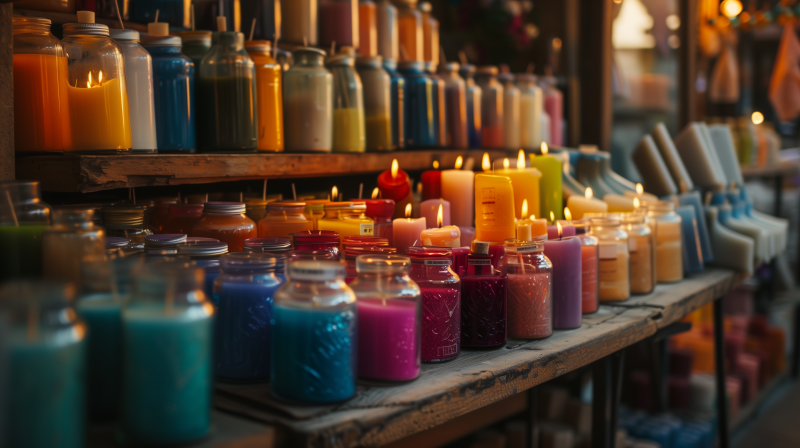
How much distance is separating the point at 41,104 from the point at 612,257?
118 cm

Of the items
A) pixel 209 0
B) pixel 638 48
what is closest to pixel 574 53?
pixel 638 48

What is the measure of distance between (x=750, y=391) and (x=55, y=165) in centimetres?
315

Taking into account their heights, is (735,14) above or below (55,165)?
above

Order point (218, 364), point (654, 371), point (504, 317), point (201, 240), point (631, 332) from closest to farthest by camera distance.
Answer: point (218, 364) → point (201, 240) → point (504, 317) → point (631, 332) → point (654, 371)

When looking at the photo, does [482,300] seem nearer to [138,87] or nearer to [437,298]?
[437,298]

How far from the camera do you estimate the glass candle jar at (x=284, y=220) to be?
1.19m

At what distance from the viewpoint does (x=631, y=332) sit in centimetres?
132

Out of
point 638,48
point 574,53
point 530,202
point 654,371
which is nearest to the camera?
point 530,202

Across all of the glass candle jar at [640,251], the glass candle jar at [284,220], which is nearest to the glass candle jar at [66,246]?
the glass candle jar at [284,220]

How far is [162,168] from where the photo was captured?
120cm

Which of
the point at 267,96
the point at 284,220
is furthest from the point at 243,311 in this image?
the point at 267,96

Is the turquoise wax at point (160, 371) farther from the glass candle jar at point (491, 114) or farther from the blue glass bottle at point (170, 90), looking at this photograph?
the glass candle jar at point (491, 114)

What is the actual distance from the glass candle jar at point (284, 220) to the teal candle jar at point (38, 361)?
0.60 meters

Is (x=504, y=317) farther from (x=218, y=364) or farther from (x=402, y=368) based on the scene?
(x=218, y=364)
